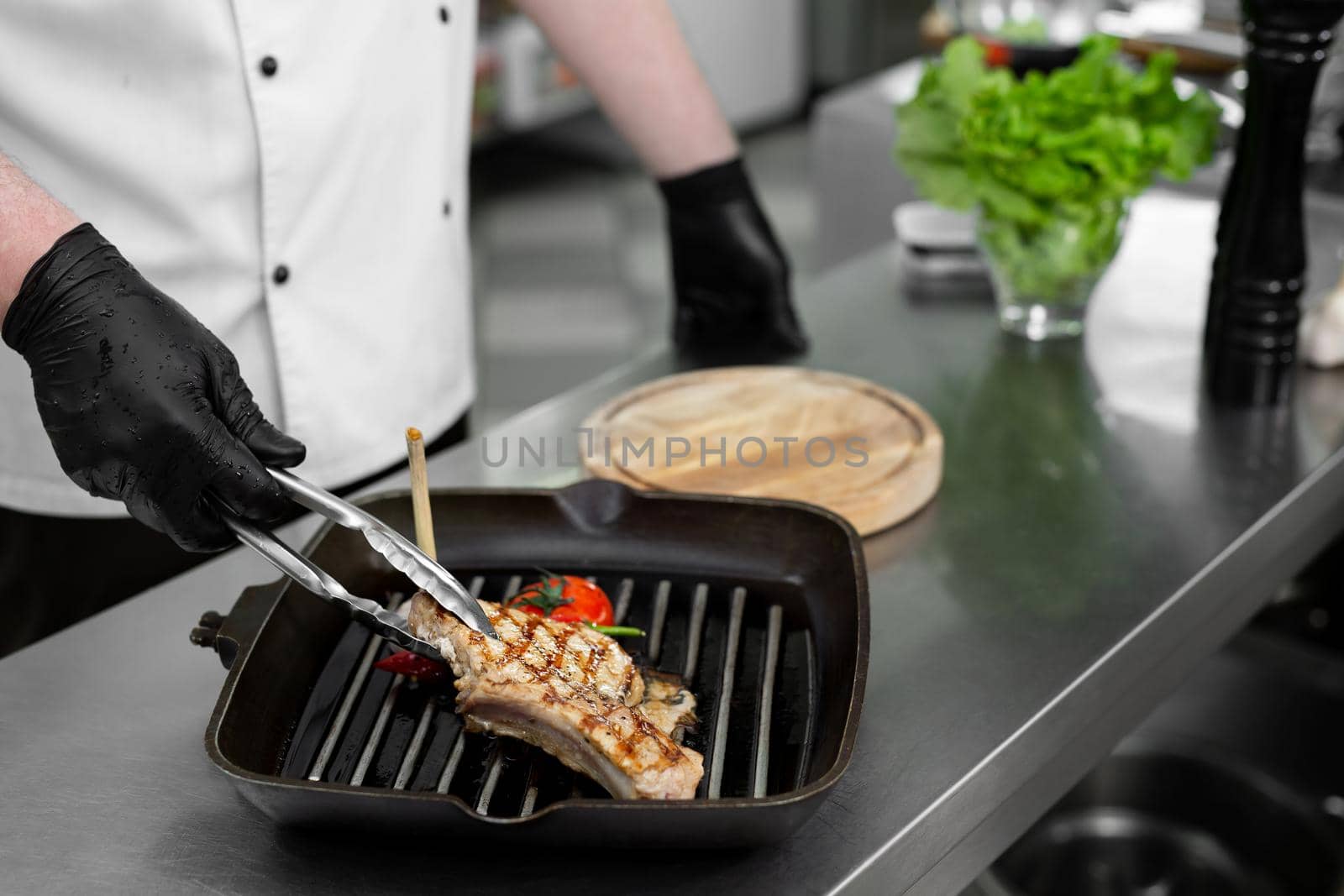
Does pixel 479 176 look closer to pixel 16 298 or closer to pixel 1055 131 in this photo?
pixel 1055 131

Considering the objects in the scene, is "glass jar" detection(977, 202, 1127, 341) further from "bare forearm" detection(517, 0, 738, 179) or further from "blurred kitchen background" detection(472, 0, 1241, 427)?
"blurred kitchen background" detection(472, 0, 1241, 427)

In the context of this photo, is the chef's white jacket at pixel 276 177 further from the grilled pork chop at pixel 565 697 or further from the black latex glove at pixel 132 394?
the grilled pork chop at pixel 565 697

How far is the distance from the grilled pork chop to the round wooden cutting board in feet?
1.00

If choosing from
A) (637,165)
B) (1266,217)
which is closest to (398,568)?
(1266,217)

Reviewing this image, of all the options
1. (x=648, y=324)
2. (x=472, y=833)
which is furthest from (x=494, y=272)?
(x=472, y=833)

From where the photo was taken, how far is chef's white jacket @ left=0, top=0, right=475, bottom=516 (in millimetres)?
1407

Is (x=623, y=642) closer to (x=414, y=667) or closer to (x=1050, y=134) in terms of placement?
(x=414, y=667)

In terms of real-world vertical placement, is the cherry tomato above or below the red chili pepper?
above

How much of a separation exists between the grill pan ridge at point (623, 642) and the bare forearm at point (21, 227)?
0.33 meters

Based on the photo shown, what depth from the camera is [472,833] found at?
92cm

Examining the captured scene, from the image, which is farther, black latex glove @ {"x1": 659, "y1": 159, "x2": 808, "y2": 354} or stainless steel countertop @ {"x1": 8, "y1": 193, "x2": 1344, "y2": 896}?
black latex glove @ {"x1": 659, "y1": 159, "x2": 808, "y2": 354}

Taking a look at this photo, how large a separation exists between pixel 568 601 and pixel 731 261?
743 mm

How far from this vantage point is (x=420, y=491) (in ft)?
3.46

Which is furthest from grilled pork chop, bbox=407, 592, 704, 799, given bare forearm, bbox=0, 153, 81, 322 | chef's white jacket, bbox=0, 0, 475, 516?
chef's white jacket, bbox=0, 0, 475, 516
